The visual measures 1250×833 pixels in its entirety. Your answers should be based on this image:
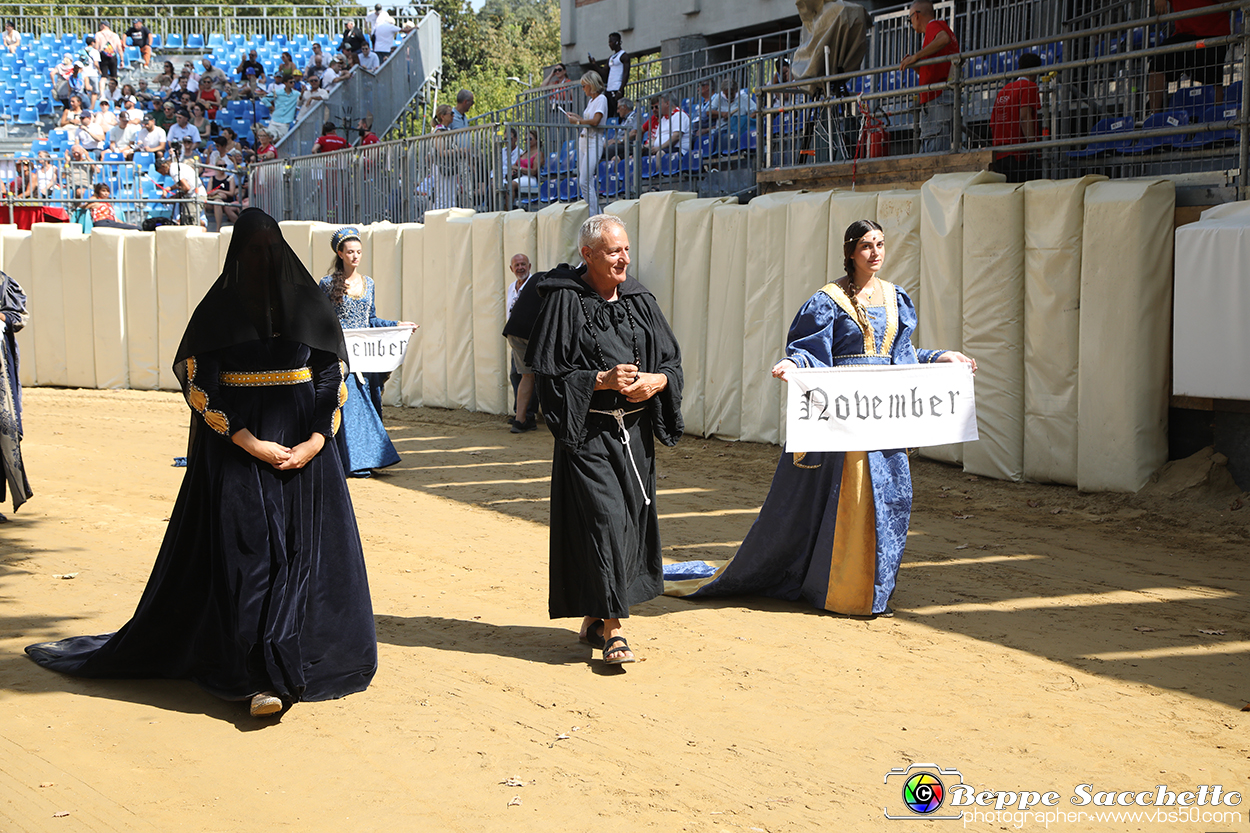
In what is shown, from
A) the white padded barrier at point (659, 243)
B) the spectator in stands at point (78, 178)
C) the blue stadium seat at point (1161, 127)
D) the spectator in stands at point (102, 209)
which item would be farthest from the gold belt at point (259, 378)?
the spectator in stands at point (78, 178)

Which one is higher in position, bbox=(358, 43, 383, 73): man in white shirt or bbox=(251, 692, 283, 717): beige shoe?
bbox=(358, 43, 383, 73): man in white shirt

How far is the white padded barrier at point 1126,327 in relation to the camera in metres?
8.56

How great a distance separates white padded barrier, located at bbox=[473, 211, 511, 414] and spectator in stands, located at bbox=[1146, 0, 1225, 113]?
7913 mm

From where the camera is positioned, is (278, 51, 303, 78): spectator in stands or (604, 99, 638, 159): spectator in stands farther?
(278, 51, 303, 78): spectator in stands

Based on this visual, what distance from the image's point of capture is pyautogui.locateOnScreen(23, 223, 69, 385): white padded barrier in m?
17.6

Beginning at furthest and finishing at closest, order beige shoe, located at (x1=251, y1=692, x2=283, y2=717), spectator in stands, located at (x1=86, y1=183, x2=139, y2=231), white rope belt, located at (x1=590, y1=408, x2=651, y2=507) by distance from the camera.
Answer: spectator in stands, located at (x1=86, y1=183, x2=139, y2=231), white rope belt, located at (x1=590, y1=408, x2=651, y2=507), beige shoe, located at (x1=251, y1=692, x2=283, y2=717)

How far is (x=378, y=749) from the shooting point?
442 centimetres

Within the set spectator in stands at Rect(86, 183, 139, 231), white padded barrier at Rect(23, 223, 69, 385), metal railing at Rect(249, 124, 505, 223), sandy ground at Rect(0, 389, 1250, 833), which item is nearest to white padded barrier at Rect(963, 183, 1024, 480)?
sandy ground at Rect(0, 389, 1250, 833)

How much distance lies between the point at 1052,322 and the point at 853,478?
3950 millimetres

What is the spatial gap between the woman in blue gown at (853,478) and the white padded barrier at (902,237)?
13.8ft

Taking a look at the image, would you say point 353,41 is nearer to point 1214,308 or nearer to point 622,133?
point 622,133

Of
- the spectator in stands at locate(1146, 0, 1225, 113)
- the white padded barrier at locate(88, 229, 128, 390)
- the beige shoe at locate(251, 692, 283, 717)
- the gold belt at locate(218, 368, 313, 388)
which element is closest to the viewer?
the beige shoe at locate(251, 692, 283, 717)

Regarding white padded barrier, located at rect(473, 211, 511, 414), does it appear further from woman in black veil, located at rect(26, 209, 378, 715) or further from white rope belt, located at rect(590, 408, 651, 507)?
woman in black veil, located at rect(26, 209, 378, 715)

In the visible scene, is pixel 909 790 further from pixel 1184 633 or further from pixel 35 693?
pixel 35 693
